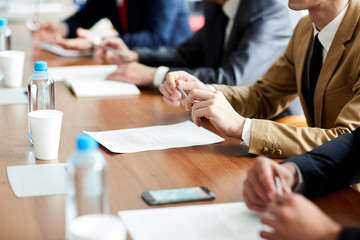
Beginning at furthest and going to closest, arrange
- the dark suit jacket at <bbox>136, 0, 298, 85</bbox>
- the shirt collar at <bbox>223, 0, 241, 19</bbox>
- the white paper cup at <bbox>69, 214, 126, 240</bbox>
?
1. the shirt collar at <bbox>223, 0, 241, 19</bbox>
2. the dark suit jacket at <bbox>136, 0, 298, 85</bbox>
3. the white paper cup at <bbox>69, 214, 126, 240</bbox>

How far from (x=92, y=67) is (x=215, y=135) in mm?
1120

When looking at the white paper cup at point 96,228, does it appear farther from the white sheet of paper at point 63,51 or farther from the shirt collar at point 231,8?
the white sheet of paper at point 63,51

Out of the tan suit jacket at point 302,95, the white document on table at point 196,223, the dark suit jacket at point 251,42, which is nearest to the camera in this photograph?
the white document on table at point 196,223

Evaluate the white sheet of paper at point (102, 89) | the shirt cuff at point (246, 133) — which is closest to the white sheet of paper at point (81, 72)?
the white sheet of paper at point (102, 89)

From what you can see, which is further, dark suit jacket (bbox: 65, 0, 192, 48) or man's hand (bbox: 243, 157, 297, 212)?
dark suit jacket (bbox: 65, 0, 192, 48)

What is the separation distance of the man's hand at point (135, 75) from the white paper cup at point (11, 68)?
14.3 inches

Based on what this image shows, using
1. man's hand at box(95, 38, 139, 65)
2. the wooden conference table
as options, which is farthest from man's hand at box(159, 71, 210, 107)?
man's hand at box(95, 38, 139, 65)

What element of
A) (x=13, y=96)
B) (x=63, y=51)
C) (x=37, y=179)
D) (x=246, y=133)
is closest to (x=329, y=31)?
(x=246, y=133)

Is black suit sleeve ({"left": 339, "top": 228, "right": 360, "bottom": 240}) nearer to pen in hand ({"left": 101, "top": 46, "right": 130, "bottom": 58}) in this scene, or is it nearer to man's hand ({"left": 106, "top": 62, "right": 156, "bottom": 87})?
man's hand ({"left": 106, "top": 62, "right": 156, "bottom": 87})

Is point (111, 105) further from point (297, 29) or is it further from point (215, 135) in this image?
point (297, 29)

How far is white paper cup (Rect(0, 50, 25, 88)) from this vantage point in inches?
81.5

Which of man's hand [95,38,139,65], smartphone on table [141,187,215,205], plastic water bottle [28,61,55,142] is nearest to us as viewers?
smartphone on table [141,187,215,205]

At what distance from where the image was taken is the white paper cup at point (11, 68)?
6.79 ft

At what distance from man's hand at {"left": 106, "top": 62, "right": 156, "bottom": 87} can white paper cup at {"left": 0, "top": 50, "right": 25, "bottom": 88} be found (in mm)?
364
